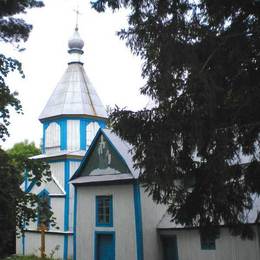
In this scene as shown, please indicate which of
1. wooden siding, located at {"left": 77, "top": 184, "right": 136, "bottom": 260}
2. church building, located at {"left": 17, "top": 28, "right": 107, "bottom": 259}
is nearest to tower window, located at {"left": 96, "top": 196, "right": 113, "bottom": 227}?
wooden siding, located at {"left": 77, "top": 184, "right": 136, "bottom": 260}

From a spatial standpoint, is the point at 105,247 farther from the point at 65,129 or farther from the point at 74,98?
the point at 74,98

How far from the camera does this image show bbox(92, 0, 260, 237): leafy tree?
768 centimetres

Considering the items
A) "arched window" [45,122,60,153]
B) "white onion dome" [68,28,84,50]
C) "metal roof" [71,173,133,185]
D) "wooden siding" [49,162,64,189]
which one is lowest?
"metal roof" [71,173,133,185]

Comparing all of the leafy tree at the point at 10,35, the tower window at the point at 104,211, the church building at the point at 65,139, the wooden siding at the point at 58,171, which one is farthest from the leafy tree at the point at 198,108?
the wooden siding at the point at 58,171

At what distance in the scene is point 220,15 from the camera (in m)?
8.56

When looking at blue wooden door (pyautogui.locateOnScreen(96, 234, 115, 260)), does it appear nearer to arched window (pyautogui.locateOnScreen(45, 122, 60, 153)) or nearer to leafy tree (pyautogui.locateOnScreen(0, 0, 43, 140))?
arched window (pyautogui.locateOnScreen(45, 122, 60, 153))

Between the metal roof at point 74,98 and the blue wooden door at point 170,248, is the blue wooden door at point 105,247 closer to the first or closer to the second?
the blue wooden door at point 170,248

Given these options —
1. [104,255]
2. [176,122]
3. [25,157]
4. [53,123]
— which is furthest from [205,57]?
[53,123]

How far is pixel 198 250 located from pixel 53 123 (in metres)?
12.5

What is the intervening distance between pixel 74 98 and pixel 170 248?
11.5 metres

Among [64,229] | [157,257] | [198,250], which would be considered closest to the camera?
[198,250]

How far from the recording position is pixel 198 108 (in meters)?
7.75

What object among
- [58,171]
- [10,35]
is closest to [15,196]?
[10,35]

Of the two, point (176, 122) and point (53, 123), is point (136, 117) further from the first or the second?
point (53, 123)
